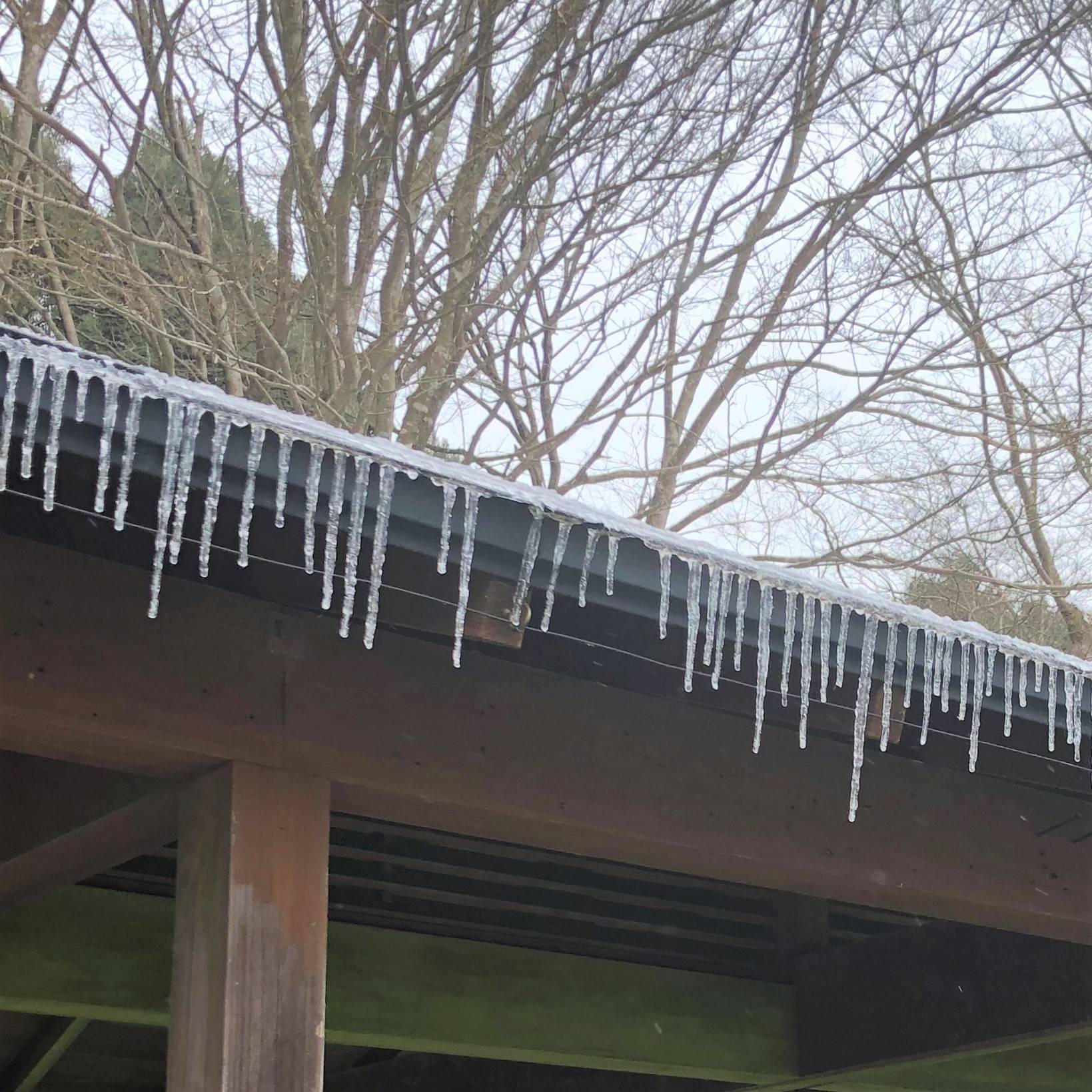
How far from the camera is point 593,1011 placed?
4004mm

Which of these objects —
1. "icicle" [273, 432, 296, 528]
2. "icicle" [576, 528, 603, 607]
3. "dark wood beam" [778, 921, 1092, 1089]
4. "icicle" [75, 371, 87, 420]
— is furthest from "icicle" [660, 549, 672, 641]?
"dark wood beam" [778, 921, 1092, 1089]

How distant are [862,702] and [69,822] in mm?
1423

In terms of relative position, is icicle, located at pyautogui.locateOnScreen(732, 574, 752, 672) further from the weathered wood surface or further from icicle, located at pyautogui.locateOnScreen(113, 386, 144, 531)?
icicle, located at pyautogui.locateOnScreen(113, 386, 144, 531)

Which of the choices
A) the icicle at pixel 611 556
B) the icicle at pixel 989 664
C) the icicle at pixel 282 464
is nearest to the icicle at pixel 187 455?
the icicle at pixel 282 464

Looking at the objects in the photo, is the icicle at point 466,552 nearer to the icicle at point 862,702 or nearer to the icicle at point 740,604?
the icicle at point 740,604

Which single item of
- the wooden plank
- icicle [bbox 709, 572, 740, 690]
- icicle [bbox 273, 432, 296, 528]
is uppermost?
icicle [bbox 273, 432, 296, 528]

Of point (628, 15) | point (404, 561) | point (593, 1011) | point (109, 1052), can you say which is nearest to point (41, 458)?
point (404, 561)

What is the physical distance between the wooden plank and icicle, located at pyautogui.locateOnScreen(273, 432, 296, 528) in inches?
83.5

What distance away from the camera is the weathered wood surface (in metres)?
1.98

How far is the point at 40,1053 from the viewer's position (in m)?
4.36

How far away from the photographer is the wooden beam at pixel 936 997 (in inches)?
138

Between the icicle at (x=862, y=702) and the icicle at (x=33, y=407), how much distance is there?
1237mm

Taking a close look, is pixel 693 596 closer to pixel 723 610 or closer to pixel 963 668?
pixel 723 610

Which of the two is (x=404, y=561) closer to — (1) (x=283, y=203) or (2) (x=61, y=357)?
(2) (x=61, y=357)
